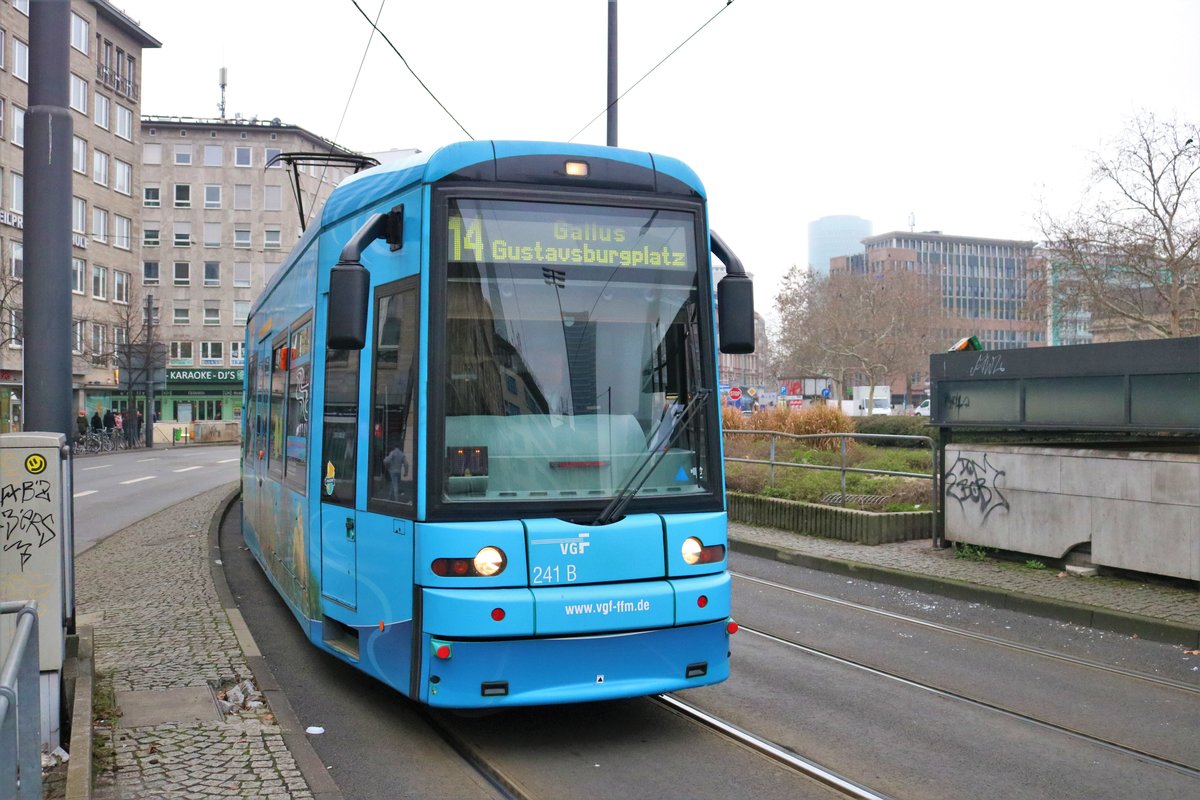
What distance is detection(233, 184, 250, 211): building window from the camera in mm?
76125

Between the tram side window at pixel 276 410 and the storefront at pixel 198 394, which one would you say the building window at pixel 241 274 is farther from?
the tram side window at pixel 276 410

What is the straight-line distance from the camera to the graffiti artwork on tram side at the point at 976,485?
41.3 feet

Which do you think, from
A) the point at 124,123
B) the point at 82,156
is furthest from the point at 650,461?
the point at 124,123

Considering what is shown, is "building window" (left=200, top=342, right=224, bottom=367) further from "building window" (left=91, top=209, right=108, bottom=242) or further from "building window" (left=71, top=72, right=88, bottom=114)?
"building window" (left=71, top=72, right=88, bottom=114)

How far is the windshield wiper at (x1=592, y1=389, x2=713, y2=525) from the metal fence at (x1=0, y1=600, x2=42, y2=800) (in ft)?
9.03

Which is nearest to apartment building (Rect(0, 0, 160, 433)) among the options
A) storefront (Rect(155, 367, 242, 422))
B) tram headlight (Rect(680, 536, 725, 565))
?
storefront (Rect(155, 367, 242, 422))

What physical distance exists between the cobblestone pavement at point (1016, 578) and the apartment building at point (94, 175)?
4250 centimetres

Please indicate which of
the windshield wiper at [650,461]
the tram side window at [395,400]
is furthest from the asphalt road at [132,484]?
the windshield wiper at [650,461]

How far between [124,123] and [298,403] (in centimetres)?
5735

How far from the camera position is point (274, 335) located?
1024 cm

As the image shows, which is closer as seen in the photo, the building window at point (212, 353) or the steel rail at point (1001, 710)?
the steel rail at point (1001, 710)

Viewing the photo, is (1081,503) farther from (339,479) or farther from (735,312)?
(339,479)

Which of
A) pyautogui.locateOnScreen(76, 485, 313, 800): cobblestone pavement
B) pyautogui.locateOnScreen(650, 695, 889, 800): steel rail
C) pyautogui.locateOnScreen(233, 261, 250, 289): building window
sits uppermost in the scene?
pyautogui.locateOnScreen(233, 261, 250, 289): building window

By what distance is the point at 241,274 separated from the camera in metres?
76.0
